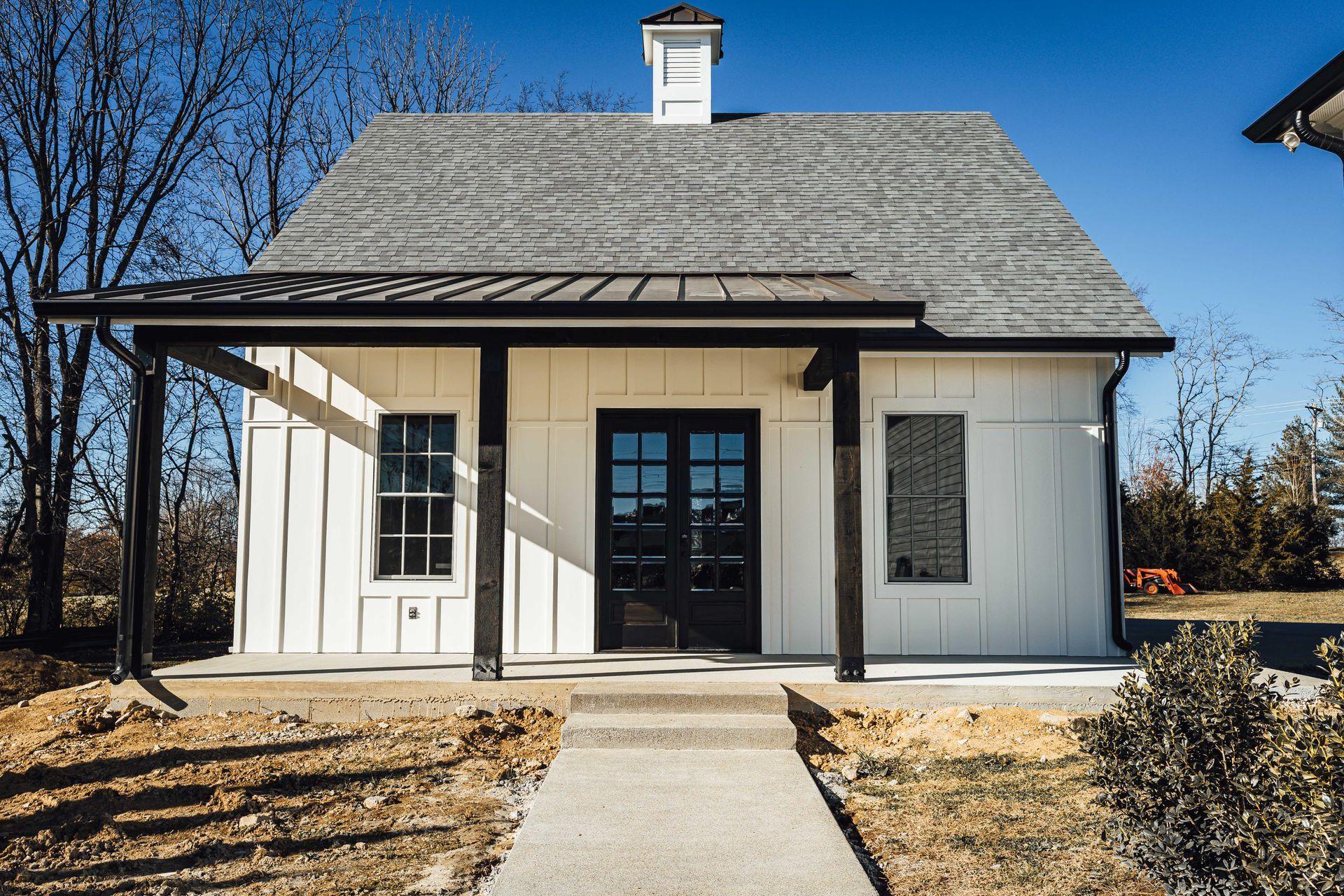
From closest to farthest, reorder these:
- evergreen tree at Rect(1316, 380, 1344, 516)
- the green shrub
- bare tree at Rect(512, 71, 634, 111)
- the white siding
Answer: the green shrub, the white siding, bare tree at Rect(512, 71, 634, 111), evergreen tree at Rect(1316, 380, 1344, 516)

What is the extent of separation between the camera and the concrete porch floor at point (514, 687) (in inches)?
251

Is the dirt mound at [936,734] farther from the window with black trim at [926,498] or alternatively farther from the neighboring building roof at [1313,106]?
the neighboring building roof at [1313,106]

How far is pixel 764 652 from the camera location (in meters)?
7.91

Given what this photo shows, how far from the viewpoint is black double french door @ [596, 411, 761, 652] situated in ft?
26.3

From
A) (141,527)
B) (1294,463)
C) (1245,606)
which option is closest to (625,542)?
(141,527)

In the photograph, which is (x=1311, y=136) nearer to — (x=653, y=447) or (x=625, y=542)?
(x=653, y=447)

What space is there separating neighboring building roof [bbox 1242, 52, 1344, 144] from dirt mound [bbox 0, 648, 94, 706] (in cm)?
1064

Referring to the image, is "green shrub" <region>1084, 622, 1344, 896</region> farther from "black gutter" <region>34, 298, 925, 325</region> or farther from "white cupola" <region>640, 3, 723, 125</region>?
"white cupola" <region>640, 3, 723, 125</region>

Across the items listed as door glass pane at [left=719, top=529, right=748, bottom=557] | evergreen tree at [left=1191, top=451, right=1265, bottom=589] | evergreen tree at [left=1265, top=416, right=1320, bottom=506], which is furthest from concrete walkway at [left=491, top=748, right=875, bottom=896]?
evergreen tree at [left=1265, top=416, right=1320, bottom=506]

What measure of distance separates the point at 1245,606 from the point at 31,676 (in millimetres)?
17318

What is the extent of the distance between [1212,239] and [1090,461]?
23.6 metres

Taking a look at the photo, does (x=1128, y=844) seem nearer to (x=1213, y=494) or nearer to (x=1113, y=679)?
(x=1113, y=679)

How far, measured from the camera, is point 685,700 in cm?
607

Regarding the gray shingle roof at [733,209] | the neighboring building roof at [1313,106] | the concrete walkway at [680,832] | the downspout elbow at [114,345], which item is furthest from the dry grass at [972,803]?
the downspout elbow at [114,345]
